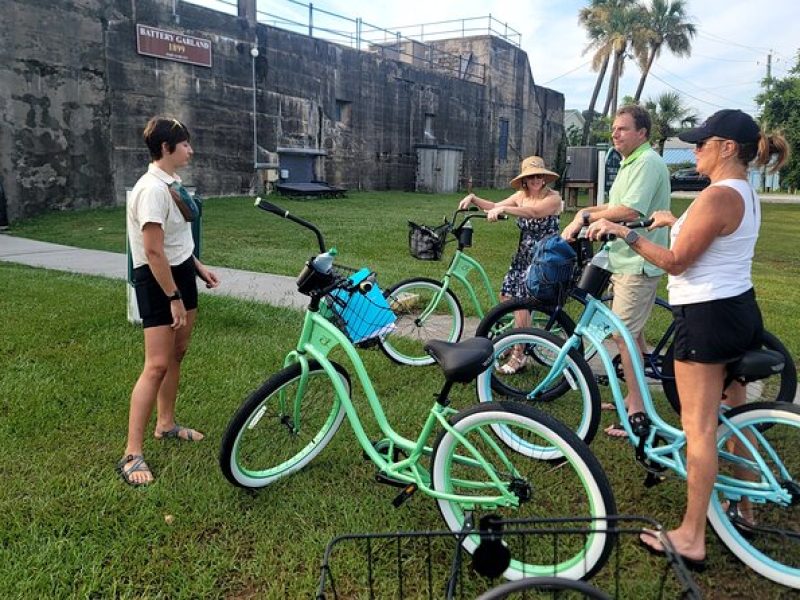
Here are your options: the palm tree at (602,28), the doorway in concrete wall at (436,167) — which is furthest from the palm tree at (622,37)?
the doorway in concrete wall at (436,167)

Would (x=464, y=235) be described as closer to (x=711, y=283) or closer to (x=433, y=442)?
(x=433, y=442)

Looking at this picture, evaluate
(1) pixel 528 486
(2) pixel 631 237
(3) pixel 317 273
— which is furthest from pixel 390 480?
(2) pixel 631 237

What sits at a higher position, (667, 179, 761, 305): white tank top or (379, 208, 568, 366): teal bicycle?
(667, 179, 761, 305): white tank top

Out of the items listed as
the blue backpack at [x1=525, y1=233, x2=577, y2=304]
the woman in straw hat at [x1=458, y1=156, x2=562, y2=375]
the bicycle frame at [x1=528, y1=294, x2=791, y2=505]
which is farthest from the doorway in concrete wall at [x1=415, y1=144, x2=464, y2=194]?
the bicycle frame at [x1=528, y1=294, x2=791, y2=505]

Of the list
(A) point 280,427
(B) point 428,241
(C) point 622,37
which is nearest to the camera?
(A) point 280,427

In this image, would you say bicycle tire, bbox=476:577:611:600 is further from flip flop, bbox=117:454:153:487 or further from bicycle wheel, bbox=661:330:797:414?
flip flop, bbox=117:454:153:487

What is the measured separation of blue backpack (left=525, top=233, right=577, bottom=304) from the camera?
369cm

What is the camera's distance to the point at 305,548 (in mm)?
2777

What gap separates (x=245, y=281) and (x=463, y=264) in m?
3.68

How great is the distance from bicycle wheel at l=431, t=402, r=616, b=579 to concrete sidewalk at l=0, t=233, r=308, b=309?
4.15m

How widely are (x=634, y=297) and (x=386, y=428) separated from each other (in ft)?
5.74

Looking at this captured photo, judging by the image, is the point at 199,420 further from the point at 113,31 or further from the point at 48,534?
the point at 113,31

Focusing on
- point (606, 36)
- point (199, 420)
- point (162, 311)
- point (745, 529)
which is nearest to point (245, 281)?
point (199, 420)

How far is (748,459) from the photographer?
2760mm
